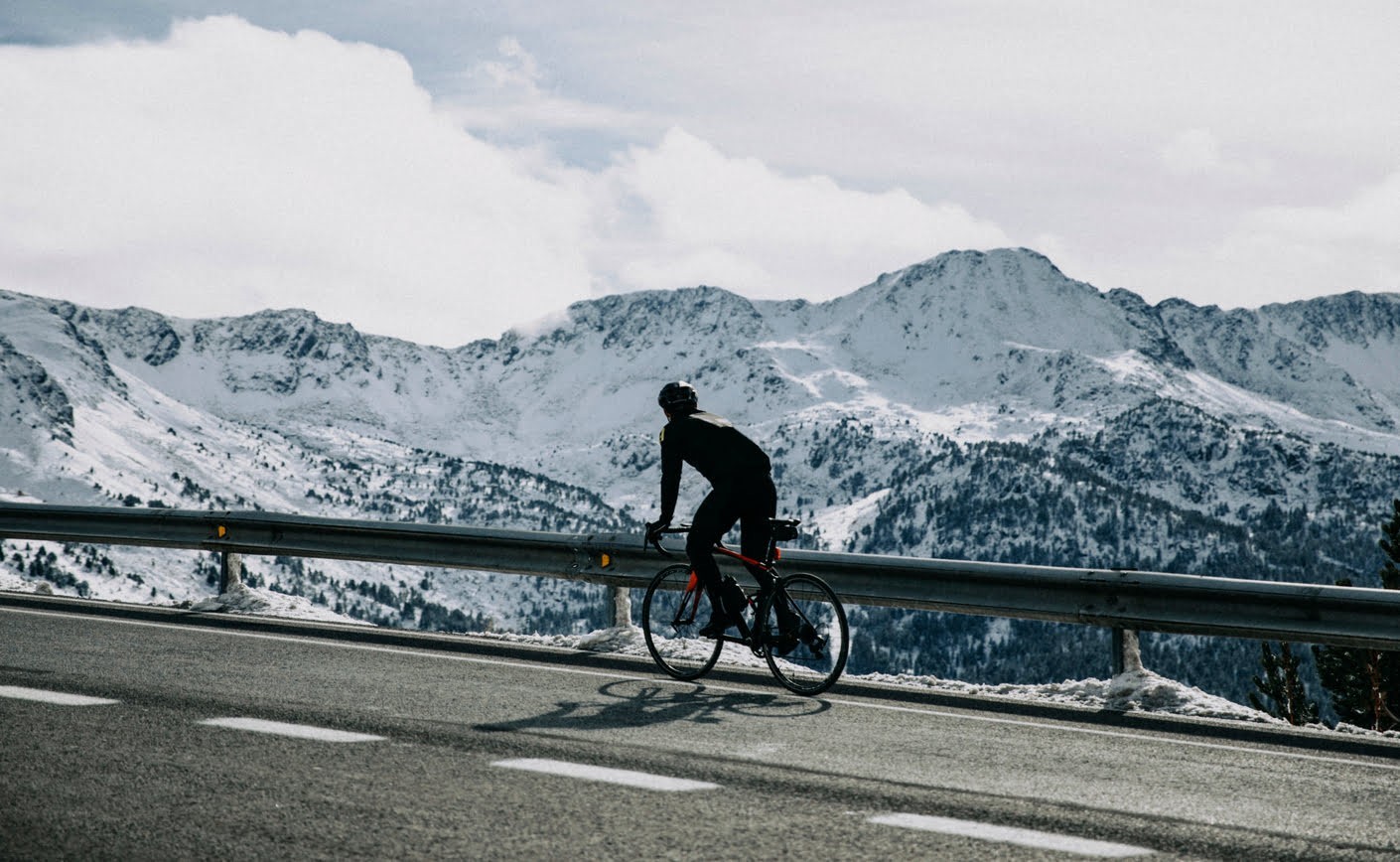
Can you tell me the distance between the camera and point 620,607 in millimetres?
13039

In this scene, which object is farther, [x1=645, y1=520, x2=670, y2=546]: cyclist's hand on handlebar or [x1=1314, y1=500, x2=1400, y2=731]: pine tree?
[x1=1314, y1=500, x2=1400, y2=731]: pine tree

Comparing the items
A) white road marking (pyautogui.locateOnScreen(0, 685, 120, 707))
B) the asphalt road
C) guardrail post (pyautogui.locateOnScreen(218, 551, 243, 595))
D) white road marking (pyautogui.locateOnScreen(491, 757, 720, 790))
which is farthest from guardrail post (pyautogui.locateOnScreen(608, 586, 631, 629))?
white road marking (pyautogui.locateOnScreen(491, 757, 720, 790))

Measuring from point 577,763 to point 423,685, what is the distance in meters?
2.99

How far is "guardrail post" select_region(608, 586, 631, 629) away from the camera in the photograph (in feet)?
42.7

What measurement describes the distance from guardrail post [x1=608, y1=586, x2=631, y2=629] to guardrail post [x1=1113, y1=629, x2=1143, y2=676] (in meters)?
4.48

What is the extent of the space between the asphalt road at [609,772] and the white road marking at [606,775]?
2 centimetres

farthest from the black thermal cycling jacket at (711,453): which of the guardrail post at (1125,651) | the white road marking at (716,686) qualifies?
the guardrail post at (1125,651)

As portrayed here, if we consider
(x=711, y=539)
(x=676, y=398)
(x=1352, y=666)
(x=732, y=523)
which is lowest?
(x=1352, y=666)

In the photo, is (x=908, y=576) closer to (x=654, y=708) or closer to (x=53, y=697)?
(x=654, y=708)

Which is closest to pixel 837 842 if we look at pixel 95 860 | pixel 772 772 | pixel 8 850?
pixel 772 772

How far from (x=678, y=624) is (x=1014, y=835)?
5.45 m

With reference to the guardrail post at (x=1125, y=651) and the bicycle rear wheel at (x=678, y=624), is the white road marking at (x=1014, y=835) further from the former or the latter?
the guardrail post at (x=1125, y=651)

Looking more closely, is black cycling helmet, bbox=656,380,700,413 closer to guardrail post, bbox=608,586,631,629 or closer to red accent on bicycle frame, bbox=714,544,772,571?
red accent on bicycle frame, bbox=714,544,772,571

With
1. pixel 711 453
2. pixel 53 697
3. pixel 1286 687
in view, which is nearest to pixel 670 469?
pixel 711 453
